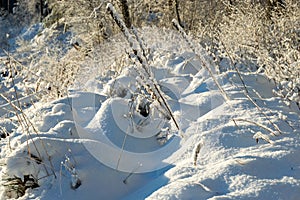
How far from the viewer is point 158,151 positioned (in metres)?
1.88

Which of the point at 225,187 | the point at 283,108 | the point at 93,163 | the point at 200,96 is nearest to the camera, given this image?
the point at 225,187

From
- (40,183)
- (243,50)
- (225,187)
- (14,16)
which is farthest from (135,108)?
(14,16)

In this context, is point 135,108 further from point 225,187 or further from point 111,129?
point 225,187

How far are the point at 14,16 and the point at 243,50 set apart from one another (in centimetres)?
2463

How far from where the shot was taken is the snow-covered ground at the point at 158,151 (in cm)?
145

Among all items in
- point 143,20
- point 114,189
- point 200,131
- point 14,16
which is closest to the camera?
point 114,189

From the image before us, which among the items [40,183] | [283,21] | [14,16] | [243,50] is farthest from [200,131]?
[14,16]

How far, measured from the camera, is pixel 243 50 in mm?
3729

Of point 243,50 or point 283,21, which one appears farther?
point 283,21

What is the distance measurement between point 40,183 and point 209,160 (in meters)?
0.73

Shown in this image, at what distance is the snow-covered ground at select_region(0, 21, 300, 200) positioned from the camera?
1.45 m

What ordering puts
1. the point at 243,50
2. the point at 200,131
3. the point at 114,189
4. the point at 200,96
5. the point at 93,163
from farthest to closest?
the point at 243,50 → the point at 200,96 → the point at 200,131 → the point at 93,163 → the point at 114,189

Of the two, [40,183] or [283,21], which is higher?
[283,21]

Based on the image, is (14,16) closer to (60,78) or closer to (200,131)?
(60,78)
